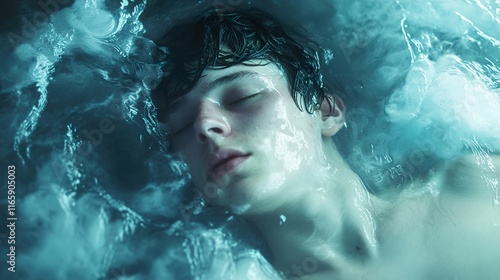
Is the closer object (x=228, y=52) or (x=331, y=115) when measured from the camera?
(x=228, y=52)

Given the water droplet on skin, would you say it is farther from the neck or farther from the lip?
the lip

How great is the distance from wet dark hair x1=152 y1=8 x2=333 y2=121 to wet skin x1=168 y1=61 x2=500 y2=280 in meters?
0.02

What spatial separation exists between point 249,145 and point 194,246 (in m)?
0.22

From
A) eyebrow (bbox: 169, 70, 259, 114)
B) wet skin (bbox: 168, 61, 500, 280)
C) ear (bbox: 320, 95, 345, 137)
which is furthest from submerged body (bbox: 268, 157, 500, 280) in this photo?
eyebrow (bbox: 169, 70, 259, 114)

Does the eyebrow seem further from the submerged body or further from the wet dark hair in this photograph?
the submerged body

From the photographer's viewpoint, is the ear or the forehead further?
the ear

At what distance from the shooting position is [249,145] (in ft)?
2.89

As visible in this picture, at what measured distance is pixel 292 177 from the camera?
91 cm

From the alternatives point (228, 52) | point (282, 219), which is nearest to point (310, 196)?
point (282, 219)

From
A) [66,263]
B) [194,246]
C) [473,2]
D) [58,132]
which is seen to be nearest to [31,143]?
[58,132]

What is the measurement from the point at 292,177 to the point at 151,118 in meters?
0.27

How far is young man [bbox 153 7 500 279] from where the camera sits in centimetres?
89

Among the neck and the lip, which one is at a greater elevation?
the lip

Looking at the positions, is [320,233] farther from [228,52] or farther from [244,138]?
[228,52]
